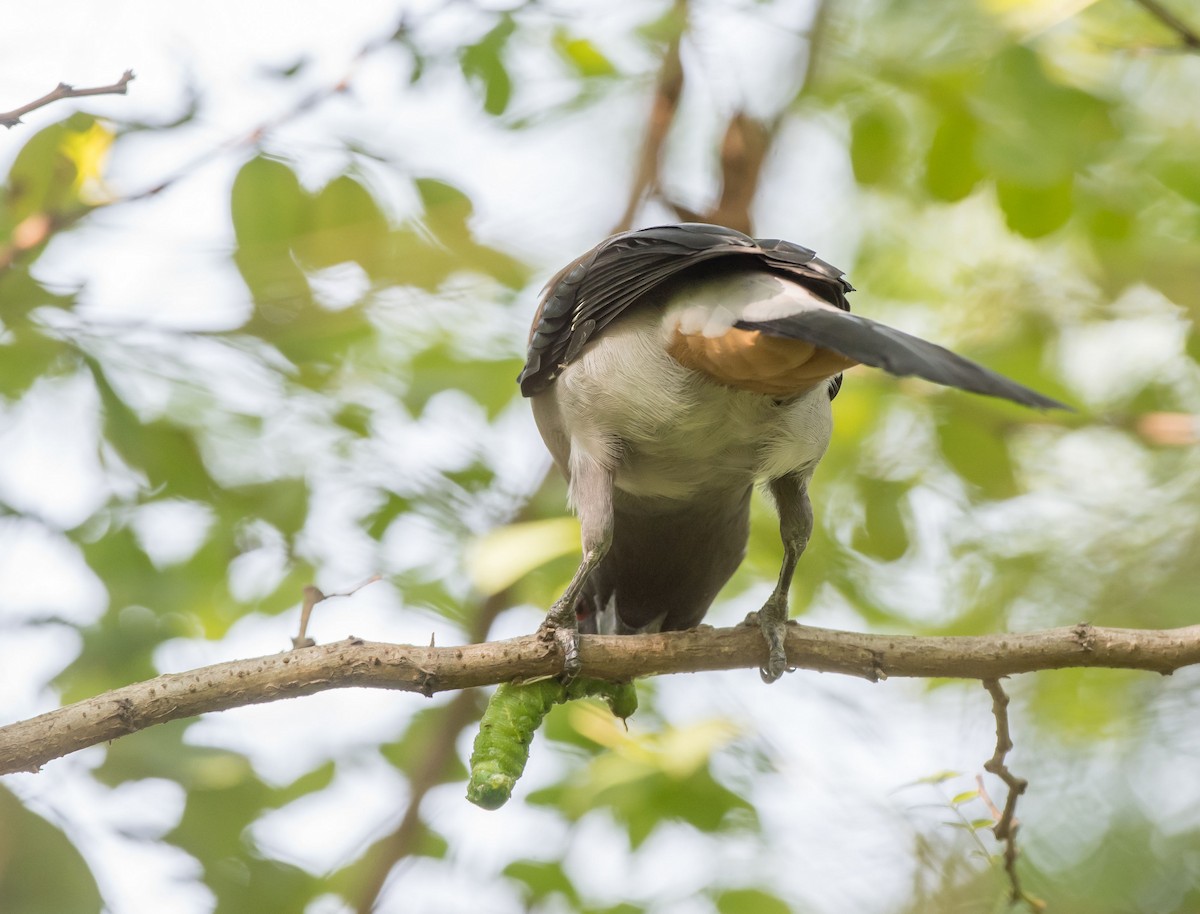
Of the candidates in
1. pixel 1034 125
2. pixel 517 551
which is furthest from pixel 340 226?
pixel 1034 125

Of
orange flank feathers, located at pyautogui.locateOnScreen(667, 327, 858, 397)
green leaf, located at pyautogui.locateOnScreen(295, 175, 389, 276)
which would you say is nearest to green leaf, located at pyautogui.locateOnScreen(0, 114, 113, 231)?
green leaf, located at pyautogui.locateOnScreen(295, 175, 389, 276)

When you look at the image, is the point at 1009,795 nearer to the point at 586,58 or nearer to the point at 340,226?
the point at 340,226

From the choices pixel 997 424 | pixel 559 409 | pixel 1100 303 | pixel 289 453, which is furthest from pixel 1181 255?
pixel 289 453

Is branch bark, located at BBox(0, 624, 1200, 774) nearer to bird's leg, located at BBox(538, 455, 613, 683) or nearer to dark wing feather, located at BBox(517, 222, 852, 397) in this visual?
bird's leg, located at BBox(538, 455, 613, 683)

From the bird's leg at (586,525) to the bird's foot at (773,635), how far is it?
1.85 ft

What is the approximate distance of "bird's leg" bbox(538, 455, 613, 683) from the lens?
3.89m

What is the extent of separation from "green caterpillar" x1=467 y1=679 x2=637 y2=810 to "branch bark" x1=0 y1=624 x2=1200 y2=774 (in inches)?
2.4

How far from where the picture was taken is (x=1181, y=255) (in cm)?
597

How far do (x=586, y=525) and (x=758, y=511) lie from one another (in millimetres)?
1740

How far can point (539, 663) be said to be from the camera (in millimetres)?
3482

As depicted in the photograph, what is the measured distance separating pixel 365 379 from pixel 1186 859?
4.04 m

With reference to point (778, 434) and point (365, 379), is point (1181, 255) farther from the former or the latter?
point (365, 379)

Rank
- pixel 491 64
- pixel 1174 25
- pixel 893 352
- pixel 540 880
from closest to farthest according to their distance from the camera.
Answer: pixel 893 352, pixel 1174 25, pixel 491 64, pixel 540 880

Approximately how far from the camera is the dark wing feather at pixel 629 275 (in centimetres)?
361
